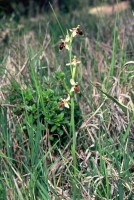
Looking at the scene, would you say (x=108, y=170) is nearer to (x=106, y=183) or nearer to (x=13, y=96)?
(x=106, y=183)

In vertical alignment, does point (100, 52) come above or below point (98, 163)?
above

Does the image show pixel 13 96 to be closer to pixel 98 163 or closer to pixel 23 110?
pixel 23 110

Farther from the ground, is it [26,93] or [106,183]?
[26,93]

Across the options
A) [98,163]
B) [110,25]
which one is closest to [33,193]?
[98,163]

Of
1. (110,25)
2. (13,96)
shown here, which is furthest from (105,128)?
(110,25)

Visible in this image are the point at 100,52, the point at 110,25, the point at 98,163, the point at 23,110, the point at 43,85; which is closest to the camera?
the point at 98,163

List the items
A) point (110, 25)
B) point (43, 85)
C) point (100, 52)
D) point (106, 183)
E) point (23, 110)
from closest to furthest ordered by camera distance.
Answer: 1. point (106, 183)
2. point (23, 110)
3. point (43, 85)
4. point (100, 52)
5. point (110, 25)

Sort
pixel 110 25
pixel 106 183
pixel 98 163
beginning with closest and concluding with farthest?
pixel 106 183, pixel 98 163, pixel 110 25

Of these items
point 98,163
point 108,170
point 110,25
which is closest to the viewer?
point 108,170

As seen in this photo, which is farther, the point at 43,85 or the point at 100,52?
the point at 100,52
